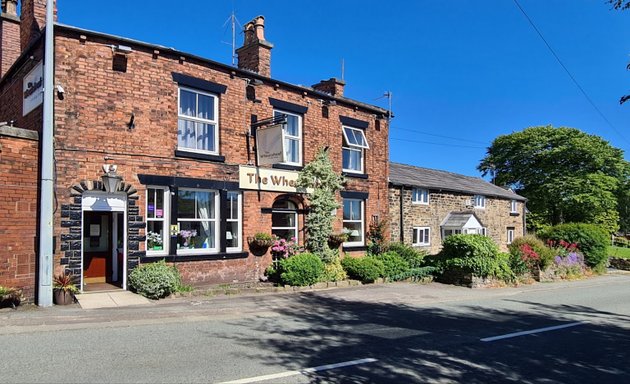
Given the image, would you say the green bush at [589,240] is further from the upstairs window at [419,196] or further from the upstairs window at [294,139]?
the upstairs window at [294,139]

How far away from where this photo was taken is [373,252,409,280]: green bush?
57.3 feet

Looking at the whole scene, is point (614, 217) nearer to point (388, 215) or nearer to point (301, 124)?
point (388, 215)

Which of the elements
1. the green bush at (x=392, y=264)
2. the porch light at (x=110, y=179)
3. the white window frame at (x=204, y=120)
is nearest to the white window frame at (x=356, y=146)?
the green bush at (x=392, y=264)

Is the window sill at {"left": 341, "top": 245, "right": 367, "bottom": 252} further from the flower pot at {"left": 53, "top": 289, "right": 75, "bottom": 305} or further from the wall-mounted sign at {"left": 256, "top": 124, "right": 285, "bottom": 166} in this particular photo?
the flower pot at {"left": 53, "top": 289, "right": 75, "bottom": 305}

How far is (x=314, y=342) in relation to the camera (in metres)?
8.03

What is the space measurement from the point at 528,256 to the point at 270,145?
12.8m

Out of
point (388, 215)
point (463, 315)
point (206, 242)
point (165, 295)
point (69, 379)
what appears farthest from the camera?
point (388, 215)

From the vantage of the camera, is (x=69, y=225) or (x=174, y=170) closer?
(x=69, y=225)

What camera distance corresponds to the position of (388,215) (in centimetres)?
2102

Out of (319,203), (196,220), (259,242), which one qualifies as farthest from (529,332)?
(196,220)

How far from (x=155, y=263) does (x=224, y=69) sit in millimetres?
6130

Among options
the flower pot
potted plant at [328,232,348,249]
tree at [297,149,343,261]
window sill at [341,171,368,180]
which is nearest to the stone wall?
window sill at [341,171,368,180]

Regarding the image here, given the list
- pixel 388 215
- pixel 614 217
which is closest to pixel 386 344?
pixel 388 215

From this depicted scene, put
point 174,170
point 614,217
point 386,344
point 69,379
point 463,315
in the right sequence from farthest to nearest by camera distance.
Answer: point 614,217, point 174,170, point 463,315, point 386,344, point 69,379
